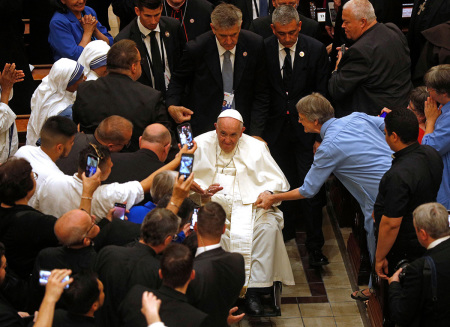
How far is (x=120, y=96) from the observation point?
17.7 ft

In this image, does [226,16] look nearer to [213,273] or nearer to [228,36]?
[228,36]

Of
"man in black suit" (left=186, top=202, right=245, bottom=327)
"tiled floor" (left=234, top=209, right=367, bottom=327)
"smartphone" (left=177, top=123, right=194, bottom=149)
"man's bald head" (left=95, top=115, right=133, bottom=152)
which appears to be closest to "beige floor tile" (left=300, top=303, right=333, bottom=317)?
"tiled floor" (left=234, top=209, right=367, bottom=327)

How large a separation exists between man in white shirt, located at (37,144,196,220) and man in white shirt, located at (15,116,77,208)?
0.18 metres

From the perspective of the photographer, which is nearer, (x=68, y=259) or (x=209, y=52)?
(x=68, y=259)

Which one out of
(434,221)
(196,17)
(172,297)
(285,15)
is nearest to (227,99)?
(285,15)

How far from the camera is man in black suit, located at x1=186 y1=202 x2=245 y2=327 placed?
3.65m

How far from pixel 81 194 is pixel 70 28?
8.41ft

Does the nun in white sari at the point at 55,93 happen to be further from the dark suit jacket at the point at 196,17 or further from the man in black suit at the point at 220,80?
the dark suit jacket at the point at 196,17

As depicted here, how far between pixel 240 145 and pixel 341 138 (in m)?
0.96

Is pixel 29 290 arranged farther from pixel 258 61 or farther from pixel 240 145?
pixel 258 61

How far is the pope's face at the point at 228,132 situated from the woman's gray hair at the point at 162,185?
→ 3.75ft

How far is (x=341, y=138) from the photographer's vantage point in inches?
203

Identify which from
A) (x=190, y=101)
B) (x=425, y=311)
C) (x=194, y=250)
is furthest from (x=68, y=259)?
(x=190, y=101)

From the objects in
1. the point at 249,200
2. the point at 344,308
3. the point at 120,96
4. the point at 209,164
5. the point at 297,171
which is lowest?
the point at 344,308
